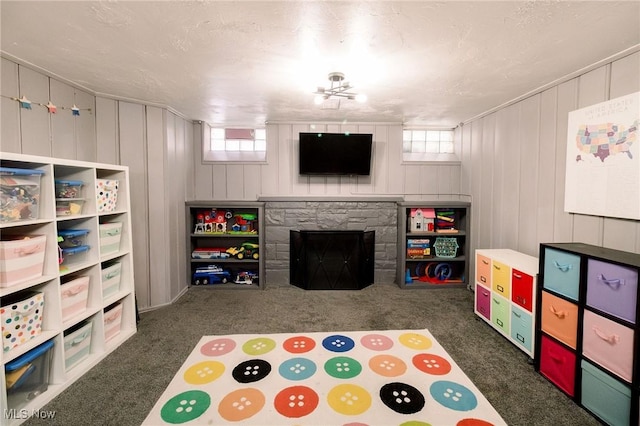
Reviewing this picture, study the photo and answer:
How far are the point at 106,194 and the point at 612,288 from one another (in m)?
3.56

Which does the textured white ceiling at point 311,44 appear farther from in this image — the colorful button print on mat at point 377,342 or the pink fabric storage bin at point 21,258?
the colorful button print on mat at point 377,342

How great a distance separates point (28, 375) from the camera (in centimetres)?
176

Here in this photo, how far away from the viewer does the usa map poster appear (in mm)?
1898

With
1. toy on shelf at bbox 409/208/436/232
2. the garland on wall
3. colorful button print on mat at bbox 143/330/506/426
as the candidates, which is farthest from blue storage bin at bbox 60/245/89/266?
toy on shelf at bbox 409/208/436/232

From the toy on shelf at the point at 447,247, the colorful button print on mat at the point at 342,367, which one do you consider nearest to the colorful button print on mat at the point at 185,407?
the colorful button print on mat at the point at 342,367

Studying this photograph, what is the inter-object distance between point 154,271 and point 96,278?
3.20ft

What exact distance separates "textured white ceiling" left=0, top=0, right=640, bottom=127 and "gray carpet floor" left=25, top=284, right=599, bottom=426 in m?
2.25

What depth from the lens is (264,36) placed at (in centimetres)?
175

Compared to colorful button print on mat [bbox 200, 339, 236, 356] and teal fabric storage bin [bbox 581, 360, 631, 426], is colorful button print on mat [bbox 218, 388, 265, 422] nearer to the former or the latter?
colorful button print on mat [bbox 200, 339, 236, 356]

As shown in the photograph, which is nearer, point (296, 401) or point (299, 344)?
point (296, 401)

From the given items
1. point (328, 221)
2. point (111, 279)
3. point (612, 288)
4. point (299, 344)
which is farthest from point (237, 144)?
point (612, 288)

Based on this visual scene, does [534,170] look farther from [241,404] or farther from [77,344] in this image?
[77,344]

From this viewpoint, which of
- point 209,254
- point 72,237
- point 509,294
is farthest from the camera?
point 209,254

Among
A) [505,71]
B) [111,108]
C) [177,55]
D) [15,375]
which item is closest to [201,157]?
[111,108]
